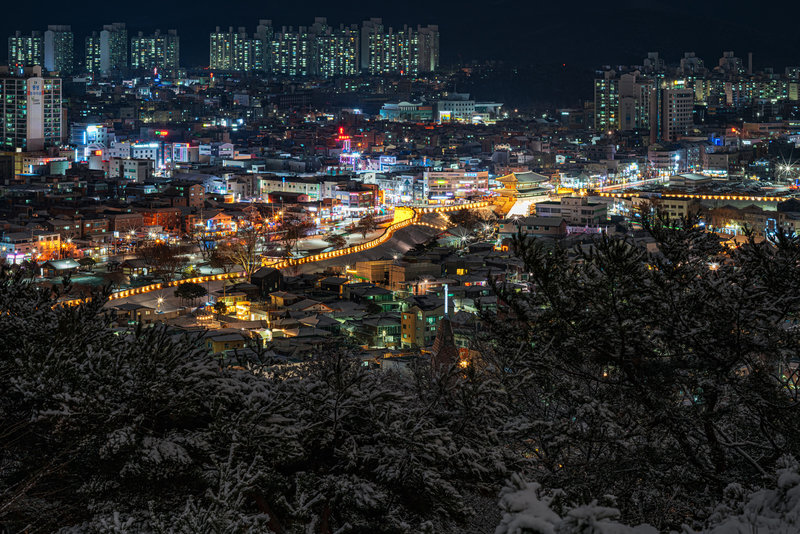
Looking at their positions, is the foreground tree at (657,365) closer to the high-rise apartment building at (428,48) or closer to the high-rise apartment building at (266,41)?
the high-rise apartment building at (428,48)

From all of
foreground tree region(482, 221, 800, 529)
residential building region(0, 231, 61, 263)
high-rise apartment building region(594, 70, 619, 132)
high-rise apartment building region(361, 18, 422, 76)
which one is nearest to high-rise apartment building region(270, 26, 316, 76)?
high-rise apartment building region(361, 18, 422, 76)

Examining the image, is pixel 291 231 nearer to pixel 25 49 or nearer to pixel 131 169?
pixel 131 169

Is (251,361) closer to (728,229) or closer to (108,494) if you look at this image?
(108,494)

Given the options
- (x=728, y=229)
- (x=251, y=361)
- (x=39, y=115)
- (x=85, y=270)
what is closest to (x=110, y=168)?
(x=39, y=115)

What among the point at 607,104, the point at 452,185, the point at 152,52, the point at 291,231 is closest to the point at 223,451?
the point at 291,231

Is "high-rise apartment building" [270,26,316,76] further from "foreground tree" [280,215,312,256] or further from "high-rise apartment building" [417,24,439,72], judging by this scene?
"foreground tree" [280,215,312,256]

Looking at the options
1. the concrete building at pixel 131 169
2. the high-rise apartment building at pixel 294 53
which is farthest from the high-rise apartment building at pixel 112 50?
the concrete building at pixel 131 169
